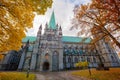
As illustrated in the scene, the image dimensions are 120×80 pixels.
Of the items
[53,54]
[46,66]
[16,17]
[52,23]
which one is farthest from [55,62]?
[16,17]

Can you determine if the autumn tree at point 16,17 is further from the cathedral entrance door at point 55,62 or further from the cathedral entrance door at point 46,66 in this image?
the cathedral entrance door at point 46,66

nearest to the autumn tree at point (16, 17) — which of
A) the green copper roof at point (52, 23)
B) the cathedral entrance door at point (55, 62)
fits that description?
the cathedral entrance door at point (55, 62)

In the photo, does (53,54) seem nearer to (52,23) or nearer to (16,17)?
(52,23)

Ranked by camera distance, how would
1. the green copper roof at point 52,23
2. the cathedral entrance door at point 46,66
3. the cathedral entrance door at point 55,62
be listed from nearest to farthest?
1. the cathedral entrance door at point 55,62
2. the cathedral entrance door at point 46,66
3. the green copper roof at point 52,23

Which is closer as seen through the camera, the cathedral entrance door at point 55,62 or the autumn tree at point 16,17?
the autumn tree at point 16,17

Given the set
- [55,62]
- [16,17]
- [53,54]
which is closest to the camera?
[16,17]

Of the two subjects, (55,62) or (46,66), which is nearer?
(55,62)

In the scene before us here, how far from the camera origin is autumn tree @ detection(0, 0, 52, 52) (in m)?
5.99

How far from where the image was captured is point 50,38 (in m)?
45.2

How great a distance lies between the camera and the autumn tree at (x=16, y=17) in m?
5.99

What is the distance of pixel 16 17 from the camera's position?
22.6ft

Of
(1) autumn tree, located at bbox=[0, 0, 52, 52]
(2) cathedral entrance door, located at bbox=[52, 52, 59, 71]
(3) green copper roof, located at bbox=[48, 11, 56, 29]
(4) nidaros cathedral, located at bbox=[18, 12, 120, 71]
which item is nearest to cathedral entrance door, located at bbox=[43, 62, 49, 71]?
(4) nidaros cathedral, located at bbox=[18, 12, 120, 71]

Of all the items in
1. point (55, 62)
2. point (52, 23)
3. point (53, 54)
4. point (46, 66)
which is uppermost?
point (52, 23)

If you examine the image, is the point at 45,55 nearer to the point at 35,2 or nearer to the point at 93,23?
the point at 93,23
